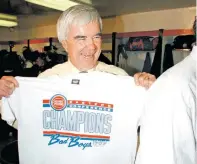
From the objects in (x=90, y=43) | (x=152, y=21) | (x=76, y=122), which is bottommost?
(x=76, y=122)

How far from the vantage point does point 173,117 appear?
2.48 ft

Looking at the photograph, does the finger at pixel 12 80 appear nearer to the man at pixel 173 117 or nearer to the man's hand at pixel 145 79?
the man's hand at pixel 145 79

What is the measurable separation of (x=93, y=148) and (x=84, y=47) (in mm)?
Result: 433

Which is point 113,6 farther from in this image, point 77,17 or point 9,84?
point 9,84

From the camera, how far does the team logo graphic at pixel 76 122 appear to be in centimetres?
117

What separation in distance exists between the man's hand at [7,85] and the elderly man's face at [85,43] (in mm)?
288

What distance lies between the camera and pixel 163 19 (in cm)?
425

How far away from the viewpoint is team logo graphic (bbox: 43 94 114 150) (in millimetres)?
1170

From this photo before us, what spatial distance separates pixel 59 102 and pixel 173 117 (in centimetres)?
58

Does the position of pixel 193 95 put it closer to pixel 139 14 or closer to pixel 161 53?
pixel 161 53

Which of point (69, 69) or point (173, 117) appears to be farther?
point (69, 69)

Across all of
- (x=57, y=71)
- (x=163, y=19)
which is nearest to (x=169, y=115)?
(x=57, y=71)

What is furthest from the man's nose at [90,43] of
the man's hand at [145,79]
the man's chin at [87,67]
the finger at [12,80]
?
the finger at [12,80]

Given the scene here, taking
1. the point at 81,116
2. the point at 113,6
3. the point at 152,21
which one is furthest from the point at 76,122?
the point at 152,21
